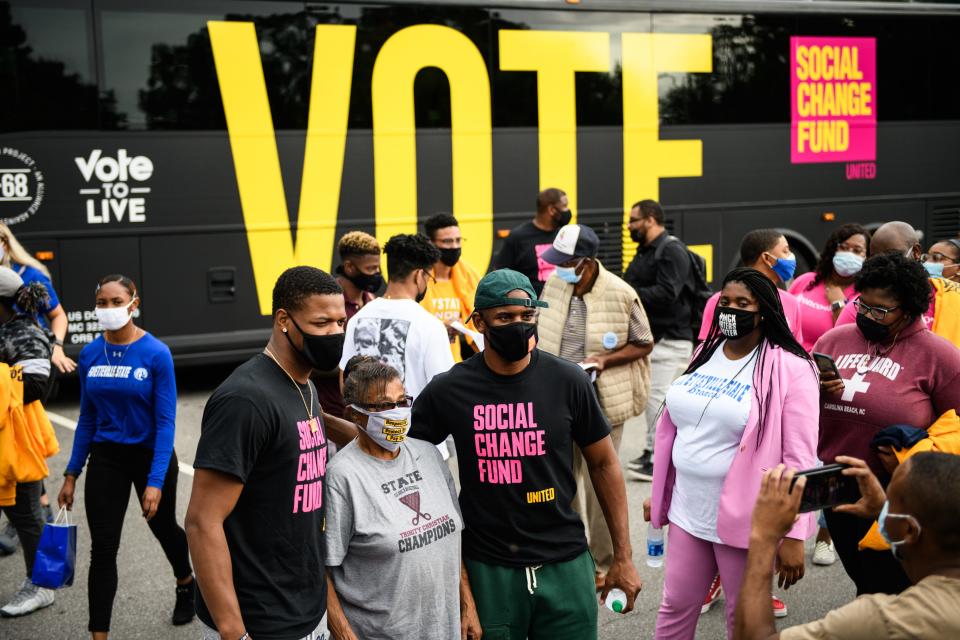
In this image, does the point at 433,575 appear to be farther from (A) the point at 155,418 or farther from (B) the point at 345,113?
(B) the point at 345,113

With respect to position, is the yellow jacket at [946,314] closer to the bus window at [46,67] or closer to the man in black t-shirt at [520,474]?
the man in black t-shirt at [520,474]

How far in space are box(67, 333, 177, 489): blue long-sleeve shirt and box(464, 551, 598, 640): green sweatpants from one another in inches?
79.5

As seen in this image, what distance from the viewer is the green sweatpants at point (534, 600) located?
3.55 metres

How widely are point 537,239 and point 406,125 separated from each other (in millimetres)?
3486

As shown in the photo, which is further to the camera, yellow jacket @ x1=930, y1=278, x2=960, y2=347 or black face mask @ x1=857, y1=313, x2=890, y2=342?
yellow jacket @ x1=930, y1=278, x2=960, y2=347

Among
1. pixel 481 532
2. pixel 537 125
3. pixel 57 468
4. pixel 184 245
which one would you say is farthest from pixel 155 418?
pixel 537 125

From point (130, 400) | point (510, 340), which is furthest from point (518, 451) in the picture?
point (130, 400)

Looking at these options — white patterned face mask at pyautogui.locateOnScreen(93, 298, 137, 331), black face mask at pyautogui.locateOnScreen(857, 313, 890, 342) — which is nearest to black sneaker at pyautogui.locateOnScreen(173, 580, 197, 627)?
white patterned face mask at pyautogui.locateOnScreen(93, 298, 137, 331)

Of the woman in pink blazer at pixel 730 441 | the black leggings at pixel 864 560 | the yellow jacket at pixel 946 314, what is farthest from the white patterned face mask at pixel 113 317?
the yellow jacket at pixel 946 314

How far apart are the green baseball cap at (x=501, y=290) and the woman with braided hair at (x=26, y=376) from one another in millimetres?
2919

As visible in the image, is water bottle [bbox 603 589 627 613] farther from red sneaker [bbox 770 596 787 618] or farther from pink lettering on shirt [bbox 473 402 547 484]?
red sneaker [bbox 770 596 787 618]

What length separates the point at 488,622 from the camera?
358cm

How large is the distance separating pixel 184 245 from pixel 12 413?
4.89 m

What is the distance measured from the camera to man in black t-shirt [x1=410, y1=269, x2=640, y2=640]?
11.7 feet
